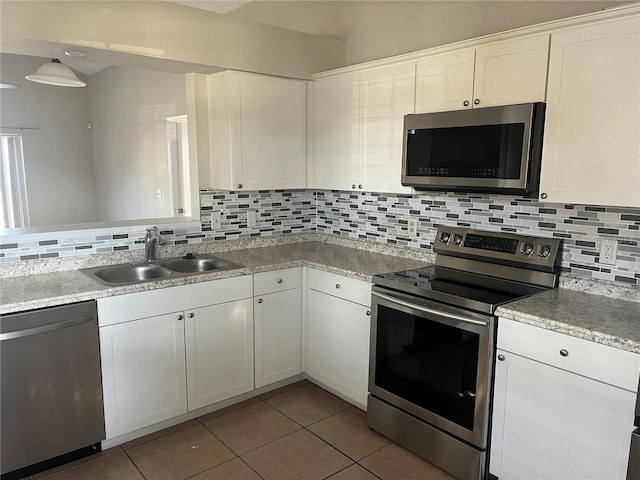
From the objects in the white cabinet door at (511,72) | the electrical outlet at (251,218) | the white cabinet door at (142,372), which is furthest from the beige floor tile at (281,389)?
the white cabinet door at (511,72)

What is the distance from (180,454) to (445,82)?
2388 mm

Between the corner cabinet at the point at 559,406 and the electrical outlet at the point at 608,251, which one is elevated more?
the electrical outlet at the point at 608,251

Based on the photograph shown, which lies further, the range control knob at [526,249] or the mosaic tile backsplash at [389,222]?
the range control knob at [526,249]

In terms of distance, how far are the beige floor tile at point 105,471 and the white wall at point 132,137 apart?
3040mm

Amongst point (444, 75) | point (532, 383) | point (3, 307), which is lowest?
point (532, 383)

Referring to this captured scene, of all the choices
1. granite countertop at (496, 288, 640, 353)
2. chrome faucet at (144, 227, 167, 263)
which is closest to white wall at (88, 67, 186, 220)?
chrome faucet at (144, 227, 167, 263)

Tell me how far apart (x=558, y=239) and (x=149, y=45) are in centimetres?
239

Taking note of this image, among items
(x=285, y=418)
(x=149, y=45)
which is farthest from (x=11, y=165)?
(x=285, y=418)

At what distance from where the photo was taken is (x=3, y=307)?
1977mm

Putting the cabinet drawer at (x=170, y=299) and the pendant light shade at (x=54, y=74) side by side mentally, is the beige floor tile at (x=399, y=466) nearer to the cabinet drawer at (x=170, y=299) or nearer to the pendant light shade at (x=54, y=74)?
the cabinet drawer at (x=170, y=299)

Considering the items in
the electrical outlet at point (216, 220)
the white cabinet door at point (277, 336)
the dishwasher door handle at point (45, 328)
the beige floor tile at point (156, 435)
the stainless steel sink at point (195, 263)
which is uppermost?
the electrical outlet at point (216, 220)

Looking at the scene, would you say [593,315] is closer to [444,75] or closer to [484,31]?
[444,75]

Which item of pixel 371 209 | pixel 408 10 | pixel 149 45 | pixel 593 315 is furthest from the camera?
pixel 371 209

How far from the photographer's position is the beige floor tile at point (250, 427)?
250cm
